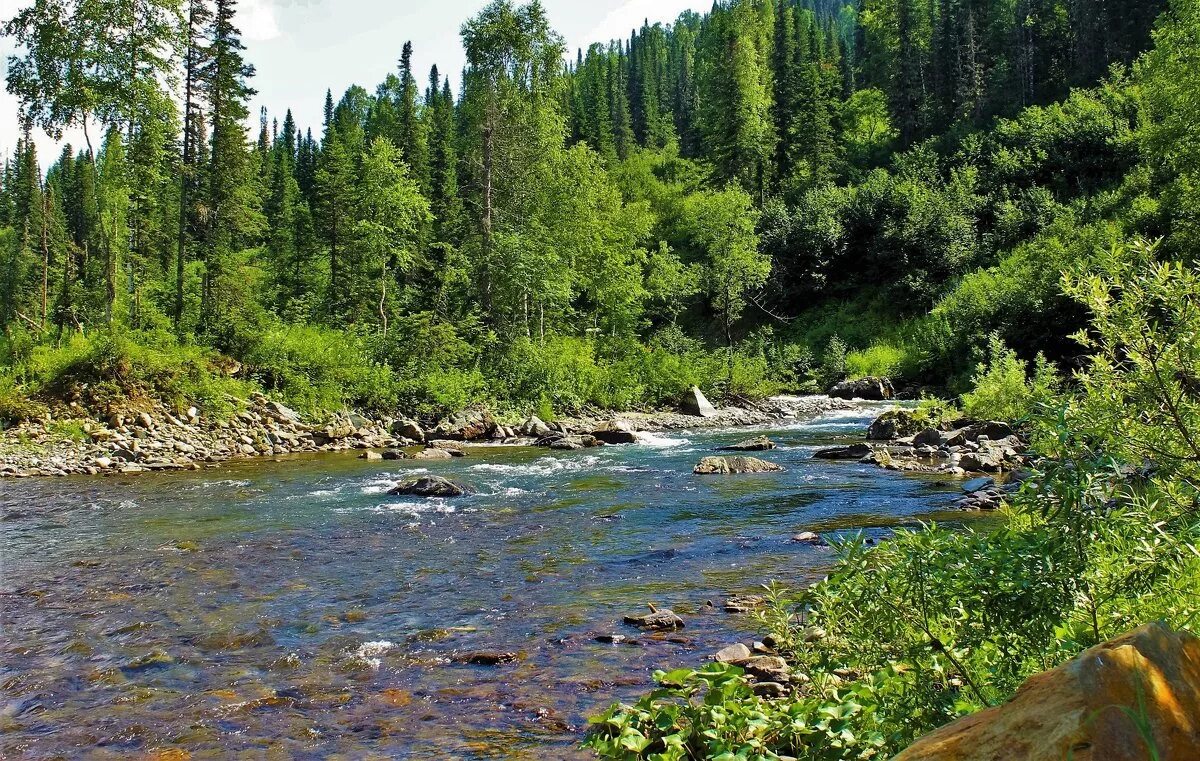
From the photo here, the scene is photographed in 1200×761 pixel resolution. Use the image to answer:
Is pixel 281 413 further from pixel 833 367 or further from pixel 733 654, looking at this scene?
pixel 833 367

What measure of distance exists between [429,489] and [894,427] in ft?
45.0

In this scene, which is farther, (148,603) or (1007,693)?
(148,603)

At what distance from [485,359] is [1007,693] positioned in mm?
28125

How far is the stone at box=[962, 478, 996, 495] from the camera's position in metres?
13.9

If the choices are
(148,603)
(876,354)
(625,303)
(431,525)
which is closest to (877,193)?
(876,354)

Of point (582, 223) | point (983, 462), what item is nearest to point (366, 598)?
point (983, 462)

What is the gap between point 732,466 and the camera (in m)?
17.7

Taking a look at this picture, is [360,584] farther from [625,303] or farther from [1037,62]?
[1037,62]

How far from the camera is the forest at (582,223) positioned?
85.9 ft

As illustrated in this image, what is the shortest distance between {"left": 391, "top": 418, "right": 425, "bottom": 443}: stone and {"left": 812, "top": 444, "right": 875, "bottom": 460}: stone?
40.2ft

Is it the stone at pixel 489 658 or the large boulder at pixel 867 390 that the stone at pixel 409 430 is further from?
the large boulder at pixel 867 390

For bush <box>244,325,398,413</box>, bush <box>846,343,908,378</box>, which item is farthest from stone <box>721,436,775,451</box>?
bush <box>846,343,908,378</box>

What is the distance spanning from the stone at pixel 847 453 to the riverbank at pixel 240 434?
7.32 meters

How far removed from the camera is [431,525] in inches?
494
